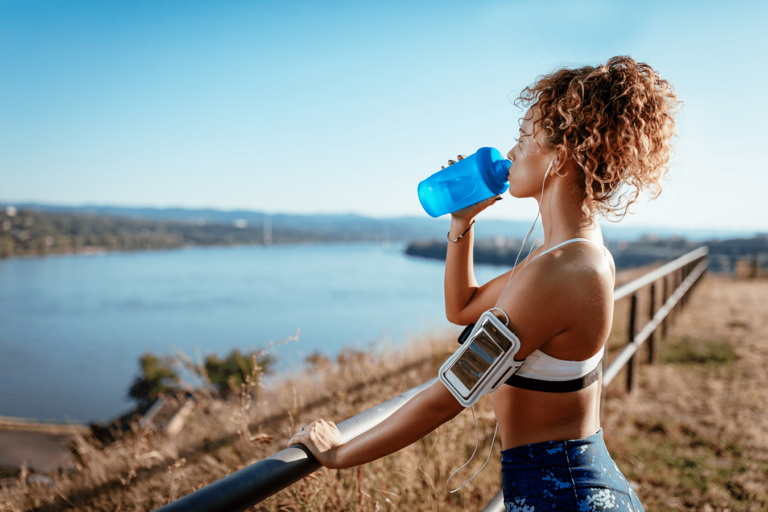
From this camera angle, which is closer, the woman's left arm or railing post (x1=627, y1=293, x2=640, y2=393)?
the woman's left arm

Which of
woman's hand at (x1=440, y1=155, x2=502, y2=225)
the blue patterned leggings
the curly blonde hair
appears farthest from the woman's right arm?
the blue patterned leggings

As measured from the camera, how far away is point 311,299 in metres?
69.1

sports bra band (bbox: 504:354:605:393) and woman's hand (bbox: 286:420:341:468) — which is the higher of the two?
sports bra band (bbox: 504:354:605:393)

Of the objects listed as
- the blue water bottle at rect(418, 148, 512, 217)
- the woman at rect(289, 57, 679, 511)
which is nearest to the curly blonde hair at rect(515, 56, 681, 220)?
the woman at rect(289, 57, 679, 511)

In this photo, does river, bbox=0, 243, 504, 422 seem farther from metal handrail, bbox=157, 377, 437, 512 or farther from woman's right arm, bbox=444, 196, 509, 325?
metal handrail, bbox=157, 377, 437, 512

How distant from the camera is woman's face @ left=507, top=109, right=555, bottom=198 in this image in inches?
43.4

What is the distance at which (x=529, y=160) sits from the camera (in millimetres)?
1137

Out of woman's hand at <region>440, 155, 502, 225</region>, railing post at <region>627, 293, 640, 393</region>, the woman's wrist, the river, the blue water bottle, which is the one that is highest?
the blue water bottle

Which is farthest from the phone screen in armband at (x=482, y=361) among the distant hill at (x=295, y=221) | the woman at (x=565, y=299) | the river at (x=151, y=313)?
the distant hill at (x=295, y=221)

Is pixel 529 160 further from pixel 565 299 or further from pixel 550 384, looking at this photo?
pixel 550 384

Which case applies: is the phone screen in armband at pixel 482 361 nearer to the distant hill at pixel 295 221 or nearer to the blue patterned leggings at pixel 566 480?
the blue patterned leggings at pixel 566 480

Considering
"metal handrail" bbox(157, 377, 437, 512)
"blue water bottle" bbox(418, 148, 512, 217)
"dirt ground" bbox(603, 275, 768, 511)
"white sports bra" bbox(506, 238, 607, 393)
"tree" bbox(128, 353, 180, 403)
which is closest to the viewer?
"metal handrail" bbox(157, 377, 437, 512)

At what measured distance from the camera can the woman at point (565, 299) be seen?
2.96ft

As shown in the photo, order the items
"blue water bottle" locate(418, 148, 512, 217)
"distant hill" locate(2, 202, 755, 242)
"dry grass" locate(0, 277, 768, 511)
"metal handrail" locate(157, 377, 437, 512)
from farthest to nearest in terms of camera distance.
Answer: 1. "distant hill" locate(2, 202, 755, 242)
2. "dry grass" locate(0, 277, 768, 511)
3. "blue water bottle" locate(418, 148, 512, 217)
4. "metal handrail" locate(157, 377, 437, 512)
